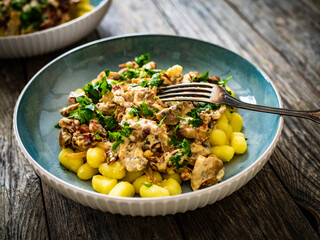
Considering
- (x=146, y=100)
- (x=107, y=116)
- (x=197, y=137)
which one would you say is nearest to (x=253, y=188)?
(x=197, y=137)

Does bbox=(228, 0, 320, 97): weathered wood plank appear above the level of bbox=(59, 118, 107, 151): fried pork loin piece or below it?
above

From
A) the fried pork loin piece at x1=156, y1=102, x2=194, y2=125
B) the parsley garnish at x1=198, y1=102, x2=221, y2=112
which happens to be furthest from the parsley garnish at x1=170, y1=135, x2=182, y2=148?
the parsley garnish at x1=198, y1=102, x2=221, y2=112

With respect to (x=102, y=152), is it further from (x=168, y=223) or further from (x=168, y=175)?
(x=168, y=223)

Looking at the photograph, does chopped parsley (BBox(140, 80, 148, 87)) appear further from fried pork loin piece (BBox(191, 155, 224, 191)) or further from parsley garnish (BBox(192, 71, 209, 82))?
fried pork loin piece (BBox(191, 155, 224, 191))

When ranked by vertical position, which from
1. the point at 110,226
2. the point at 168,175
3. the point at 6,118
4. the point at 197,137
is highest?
the point at 197,137

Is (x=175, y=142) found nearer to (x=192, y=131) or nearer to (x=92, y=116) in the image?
(x=192, y=131)

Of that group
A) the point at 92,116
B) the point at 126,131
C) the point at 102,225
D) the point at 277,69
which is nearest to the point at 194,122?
the point at 126,131
